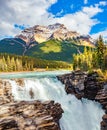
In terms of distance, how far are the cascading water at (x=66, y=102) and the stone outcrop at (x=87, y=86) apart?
1.88m

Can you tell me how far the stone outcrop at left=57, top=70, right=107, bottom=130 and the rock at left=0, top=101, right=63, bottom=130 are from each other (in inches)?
830

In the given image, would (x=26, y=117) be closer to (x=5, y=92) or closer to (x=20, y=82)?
(x=5, y=92)

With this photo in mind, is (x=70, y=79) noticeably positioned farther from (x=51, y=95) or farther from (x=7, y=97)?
(x=7, y=97)

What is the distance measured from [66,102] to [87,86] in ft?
27.3

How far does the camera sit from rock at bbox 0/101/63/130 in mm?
47094

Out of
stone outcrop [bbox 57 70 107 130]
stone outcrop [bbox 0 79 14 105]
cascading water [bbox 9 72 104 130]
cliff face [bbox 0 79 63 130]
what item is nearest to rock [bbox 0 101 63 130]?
cliff face [bbox 0 79 63 130]

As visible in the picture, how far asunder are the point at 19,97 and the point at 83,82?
22097 mm

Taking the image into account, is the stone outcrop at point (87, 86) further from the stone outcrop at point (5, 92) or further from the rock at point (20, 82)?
the stone outcrop at point (5, 92)

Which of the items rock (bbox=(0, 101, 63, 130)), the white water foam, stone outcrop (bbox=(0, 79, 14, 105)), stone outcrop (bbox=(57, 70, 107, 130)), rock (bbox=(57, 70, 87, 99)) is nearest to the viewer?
rock (bbox=(0, 101, 63, 130))

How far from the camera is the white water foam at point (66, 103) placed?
2655 inches

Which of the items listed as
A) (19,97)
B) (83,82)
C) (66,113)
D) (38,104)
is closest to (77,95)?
(83,82)

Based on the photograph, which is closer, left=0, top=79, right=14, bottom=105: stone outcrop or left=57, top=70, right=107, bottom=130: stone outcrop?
left=0, top=79, right=14, bottom=105: stone outcrop

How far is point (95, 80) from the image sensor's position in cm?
7856

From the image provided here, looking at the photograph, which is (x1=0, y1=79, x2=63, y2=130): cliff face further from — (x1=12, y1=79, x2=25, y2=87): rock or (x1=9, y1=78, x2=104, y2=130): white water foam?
(x1=12, y1=79, x2=25, y2=87): rock
